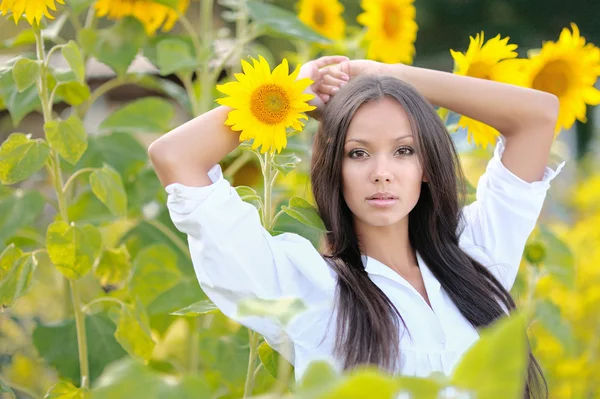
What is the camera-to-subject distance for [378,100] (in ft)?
3.28

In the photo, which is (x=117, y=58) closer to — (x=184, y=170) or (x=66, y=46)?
(x=66, y=46)

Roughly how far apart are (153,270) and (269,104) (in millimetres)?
486

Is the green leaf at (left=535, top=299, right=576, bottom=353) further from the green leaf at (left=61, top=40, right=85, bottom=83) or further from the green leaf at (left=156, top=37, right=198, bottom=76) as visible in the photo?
the green leaf at (left=61, top=40, right=85, bottom=83)

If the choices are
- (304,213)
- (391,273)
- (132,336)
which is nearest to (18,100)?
(132,336)

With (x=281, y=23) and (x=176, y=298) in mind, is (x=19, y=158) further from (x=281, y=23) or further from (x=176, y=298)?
(x=281, y=23)

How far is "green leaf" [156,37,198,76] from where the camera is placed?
137 cm

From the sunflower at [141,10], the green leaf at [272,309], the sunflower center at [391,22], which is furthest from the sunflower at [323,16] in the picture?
the green leaf at [272,309]

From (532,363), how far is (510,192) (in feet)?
0.75

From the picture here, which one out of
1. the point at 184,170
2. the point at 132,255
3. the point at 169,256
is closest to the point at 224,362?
the point at 169,256

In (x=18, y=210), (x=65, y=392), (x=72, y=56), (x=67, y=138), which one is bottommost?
(x=65, y=392)

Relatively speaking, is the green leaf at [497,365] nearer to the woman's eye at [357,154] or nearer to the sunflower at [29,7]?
the woman's eye at [357,154]

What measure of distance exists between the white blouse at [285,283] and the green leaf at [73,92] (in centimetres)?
37

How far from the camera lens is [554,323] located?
1.47 m

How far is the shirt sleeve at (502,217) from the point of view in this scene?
1.12 metres
